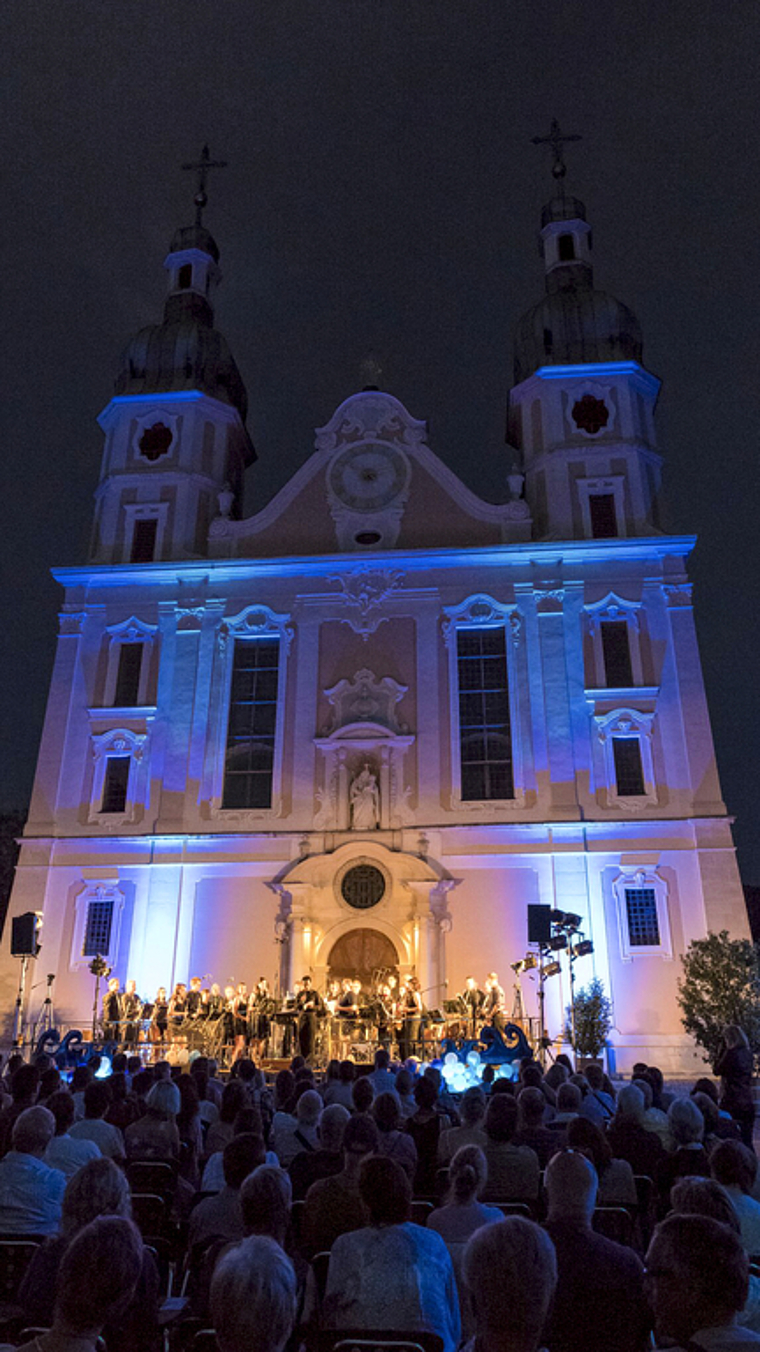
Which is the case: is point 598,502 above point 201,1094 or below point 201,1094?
above

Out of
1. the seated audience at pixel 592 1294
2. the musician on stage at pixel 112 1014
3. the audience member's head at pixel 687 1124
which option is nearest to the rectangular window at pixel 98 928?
the musician on stage at pixel 112 1014

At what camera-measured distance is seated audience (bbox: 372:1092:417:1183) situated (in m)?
5.64

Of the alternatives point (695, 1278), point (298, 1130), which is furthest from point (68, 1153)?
point (695, 1278)

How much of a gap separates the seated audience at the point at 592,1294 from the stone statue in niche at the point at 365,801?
20.9 metres

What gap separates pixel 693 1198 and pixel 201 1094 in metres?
6.40

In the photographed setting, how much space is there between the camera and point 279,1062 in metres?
19.0

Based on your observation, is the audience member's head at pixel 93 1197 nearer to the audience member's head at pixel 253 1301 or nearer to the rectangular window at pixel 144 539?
the audience member's head at pixel 253 1301

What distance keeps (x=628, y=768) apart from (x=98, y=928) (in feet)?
46.1

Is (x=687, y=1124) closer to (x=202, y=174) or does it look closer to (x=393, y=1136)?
(x=393, y=1136)

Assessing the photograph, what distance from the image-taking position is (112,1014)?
2170 centimetres

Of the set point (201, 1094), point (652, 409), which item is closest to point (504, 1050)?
point (201, 1094)

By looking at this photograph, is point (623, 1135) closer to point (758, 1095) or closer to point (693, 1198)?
point (693, 1198)

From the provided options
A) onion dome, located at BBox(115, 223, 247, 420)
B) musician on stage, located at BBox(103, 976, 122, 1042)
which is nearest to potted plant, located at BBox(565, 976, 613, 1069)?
musician on stage, located at BBox(103, 976, 122, 1042)

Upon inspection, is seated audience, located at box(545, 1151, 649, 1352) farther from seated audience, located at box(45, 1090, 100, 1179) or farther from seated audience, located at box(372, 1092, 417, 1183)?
seated audience, located at box(45, 1090, 100, 1179)
